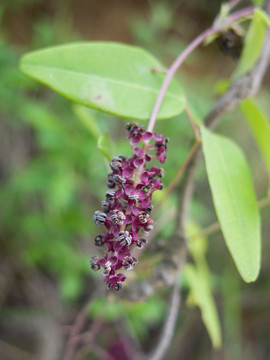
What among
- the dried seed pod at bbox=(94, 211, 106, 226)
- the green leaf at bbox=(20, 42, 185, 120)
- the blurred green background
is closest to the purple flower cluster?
the dried seed pod at bbox=(94, 211, 106, 226)

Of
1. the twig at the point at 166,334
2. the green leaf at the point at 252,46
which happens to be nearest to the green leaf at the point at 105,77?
the green leaf at the point at 252,46

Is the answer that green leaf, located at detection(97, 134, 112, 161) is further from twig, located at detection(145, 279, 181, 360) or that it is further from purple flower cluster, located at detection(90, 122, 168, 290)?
twig, located at detection(145, 279, 181, 360)

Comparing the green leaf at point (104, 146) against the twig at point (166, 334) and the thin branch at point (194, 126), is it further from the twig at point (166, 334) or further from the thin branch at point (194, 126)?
the twig at point (166, 334)

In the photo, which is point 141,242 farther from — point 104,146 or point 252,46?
point 252,46

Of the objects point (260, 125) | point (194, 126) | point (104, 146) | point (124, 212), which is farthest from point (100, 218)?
point (260, 125)

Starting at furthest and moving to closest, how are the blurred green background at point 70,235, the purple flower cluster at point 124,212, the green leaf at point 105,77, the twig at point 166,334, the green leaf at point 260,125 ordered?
1. the blurred green background at point 70,235
2. the twig at point 166,334
3. the green leaf at point 260,125
4. the green leaf at point 105,77
5. the purple flower cluster at point 124,212
